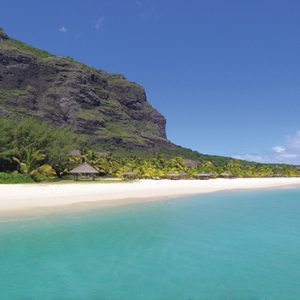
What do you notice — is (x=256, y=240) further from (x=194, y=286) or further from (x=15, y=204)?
(x=15, y=204)

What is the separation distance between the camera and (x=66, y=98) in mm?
150875

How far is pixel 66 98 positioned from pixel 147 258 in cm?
14576

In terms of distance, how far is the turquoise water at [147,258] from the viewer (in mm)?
9375

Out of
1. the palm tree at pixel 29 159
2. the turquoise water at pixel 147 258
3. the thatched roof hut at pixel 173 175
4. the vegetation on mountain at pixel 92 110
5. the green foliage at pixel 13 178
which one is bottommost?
the turquoise water at pixel 147 258

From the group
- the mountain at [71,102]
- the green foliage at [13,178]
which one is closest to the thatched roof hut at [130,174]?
the green foliage at [13,178]

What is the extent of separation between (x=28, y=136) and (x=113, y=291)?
4483 cm

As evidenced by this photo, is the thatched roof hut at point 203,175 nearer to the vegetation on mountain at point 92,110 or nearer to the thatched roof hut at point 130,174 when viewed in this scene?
the vegetation on mountain at point 92,110

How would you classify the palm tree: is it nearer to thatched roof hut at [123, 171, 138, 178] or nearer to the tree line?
the tree line

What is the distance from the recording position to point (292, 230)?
18.3 metres

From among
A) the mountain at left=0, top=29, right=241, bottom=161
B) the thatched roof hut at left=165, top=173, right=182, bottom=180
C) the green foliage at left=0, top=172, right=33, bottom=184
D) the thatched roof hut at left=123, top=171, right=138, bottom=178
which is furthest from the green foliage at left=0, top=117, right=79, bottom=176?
the mountain at left=0, top=29, right=241, bottom=161

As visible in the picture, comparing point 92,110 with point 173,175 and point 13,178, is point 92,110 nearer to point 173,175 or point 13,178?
point 173,175

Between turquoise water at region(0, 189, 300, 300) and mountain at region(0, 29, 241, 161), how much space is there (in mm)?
110865

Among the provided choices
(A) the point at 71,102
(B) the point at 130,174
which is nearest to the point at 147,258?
(B) the point at 130,174

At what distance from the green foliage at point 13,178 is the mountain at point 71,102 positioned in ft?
279
